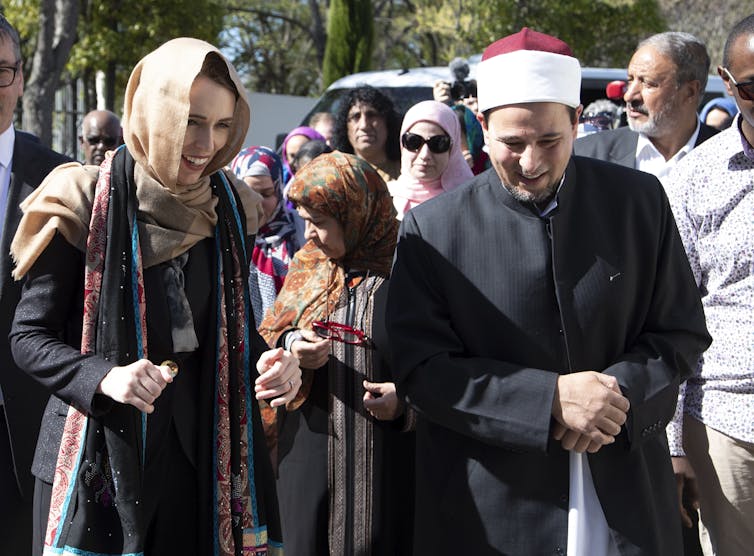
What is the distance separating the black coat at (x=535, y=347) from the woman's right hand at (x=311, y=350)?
62cm

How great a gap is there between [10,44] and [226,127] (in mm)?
967

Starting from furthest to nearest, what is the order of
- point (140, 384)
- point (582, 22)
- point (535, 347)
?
1. point (582, 22)
2. point (535, 347)
3. point (140, 384)

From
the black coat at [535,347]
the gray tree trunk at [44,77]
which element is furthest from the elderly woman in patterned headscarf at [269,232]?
the gray tree trunk at [44,77]

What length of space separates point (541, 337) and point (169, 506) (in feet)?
3.54

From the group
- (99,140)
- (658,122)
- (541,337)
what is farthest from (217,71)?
(99,140)

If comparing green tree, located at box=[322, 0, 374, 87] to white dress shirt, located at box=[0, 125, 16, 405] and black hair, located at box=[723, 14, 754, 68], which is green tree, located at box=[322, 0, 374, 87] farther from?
black hair, located at box=[723, 14, 754, 68]

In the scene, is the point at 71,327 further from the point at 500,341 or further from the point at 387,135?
the point at 387,135

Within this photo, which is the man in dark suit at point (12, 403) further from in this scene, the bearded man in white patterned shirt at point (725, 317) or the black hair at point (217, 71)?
the bearded man in white patterned shirt at point (725, 317)

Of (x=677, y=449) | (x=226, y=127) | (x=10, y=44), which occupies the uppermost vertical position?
(x=10, y=44)

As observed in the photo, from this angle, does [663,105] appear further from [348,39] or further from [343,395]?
[348,39]

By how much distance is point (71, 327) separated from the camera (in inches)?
103

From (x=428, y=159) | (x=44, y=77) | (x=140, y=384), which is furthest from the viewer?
(x=44, y=77)

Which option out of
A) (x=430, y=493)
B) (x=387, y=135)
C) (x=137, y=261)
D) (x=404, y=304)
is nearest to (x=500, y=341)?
(x=404, y=304)

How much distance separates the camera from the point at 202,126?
2.66 metres
